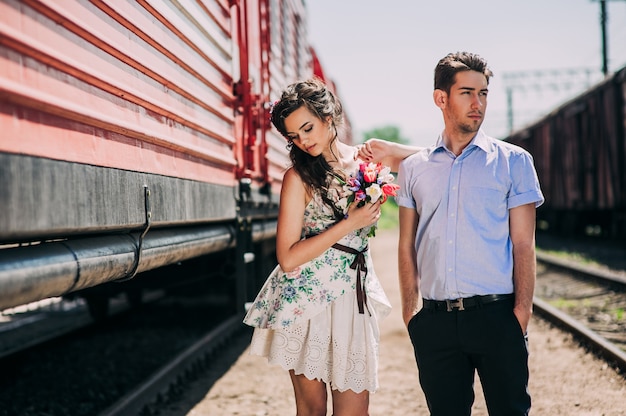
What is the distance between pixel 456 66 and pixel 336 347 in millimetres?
1197

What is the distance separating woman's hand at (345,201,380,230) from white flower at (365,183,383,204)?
0.03m

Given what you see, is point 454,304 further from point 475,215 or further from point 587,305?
point 587,305

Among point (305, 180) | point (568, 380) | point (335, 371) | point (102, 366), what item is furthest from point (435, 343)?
point (102, 366)

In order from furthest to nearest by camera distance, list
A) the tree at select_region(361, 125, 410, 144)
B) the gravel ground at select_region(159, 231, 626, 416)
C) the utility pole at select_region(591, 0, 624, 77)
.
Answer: the tree at select_region(361, 125, 410, 144), the utility pole at select_region(591, 0, 624, 77), the gravel ground at select_region(159, 231, 626, 416)

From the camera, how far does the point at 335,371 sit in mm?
2471

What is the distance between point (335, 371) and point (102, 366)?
399 cm

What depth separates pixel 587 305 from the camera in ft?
26.4

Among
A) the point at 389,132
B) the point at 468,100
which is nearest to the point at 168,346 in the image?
the point at 468,100

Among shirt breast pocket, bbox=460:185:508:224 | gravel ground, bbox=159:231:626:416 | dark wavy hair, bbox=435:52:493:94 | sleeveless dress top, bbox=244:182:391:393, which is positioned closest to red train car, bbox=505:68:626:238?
gravel ground, bbox=159:231:626:416

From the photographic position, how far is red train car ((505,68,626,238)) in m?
14.6

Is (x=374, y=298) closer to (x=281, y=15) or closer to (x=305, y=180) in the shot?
(x=305, y=180)

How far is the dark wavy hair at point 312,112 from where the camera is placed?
249cm

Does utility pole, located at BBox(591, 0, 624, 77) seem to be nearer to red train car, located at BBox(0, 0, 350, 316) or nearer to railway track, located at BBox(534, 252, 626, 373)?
railway track, located at BBox(534, 252, 626, 373)

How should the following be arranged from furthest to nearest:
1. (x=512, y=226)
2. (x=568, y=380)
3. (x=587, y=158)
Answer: (x=587, y=158), (x=568, y=380), (x=512, y=226)
